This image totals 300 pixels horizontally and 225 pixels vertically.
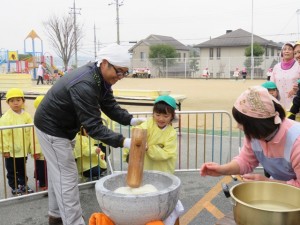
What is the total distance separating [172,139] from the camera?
351 centimetres

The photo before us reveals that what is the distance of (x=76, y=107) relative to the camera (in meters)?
2.69

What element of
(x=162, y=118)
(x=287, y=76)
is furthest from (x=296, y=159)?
(x=287, y=76)

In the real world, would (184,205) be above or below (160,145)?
below

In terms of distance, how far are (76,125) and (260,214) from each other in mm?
1927

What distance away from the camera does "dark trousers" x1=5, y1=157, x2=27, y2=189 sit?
175 inches

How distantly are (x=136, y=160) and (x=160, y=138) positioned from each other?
3.66 ft

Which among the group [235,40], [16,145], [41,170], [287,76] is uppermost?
[235,40]

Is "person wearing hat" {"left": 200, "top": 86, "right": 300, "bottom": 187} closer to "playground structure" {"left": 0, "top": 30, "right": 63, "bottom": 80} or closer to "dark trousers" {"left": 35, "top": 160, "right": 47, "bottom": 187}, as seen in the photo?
"dark trousers" {"left": 35, "top": 160, "right": 47, "bottom": 187}

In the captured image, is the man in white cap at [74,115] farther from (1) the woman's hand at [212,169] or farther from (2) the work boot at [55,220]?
(1) the woman's hand at [212,169]

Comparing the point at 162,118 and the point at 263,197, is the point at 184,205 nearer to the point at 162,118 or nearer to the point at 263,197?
the point at 162,118

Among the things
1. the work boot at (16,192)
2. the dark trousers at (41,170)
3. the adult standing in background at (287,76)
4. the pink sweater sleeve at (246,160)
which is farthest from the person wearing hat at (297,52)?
the work boot at (16,192)

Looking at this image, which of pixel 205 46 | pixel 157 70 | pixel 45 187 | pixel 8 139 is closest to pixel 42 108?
pixel 8 139

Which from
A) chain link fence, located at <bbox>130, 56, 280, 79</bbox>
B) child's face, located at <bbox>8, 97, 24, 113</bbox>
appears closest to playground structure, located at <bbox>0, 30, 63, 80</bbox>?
chain link fence, located at <bbox>130, 56, 280, 79</bbox>

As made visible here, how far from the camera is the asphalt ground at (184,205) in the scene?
3693 millimetres
